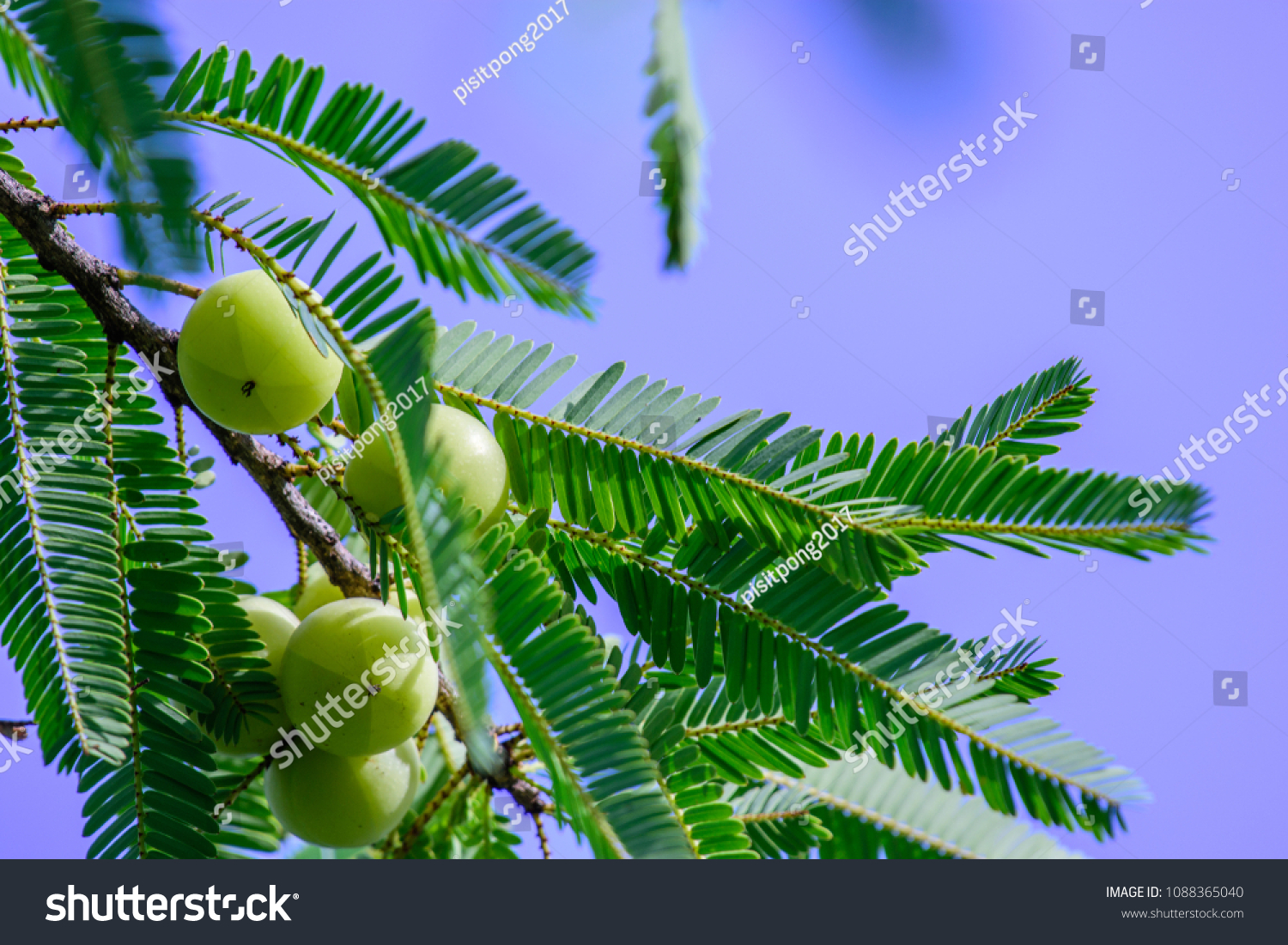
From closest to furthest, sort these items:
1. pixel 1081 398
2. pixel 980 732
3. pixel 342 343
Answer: pixel 342 343, pixel 980 732, pixel 1081 398

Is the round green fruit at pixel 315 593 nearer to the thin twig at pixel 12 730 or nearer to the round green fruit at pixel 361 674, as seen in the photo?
the round green fruit at pixel 361 674

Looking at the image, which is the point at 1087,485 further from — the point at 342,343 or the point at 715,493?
the point at 342,343

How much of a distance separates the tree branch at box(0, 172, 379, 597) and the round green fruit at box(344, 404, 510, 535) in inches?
3.4

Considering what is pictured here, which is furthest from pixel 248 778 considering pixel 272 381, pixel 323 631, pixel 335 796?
pixel 272 381

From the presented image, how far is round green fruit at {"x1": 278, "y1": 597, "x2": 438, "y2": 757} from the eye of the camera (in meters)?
0.75

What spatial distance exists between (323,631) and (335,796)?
186mm

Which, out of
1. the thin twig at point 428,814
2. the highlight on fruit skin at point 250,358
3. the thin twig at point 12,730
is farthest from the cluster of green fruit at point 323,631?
the thin twig at point 12,730

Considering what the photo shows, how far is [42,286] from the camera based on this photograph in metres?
0.81

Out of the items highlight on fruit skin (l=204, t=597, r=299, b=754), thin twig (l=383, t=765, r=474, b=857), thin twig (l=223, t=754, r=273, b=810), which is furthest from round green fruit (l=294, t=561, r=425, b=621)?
thin twig (l=383, t=765, r=474, b=857)

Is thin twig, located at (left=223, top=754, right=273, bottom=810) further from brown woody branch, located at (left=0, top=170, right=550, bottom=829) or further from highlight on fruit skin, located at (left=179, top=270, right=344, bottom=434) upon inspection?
highlight on fruit skin, located at (left=179, top=270, right=344, bottom=434)

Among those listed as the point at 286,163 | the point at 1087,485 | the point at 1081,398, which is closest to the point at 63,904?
the point at 286,163

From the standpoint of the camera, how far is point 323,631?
76cm

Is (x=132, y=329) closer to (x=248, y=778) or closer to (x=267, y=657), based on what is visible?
(x=267, y=657)

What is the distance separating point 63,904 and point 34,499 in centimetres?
37
